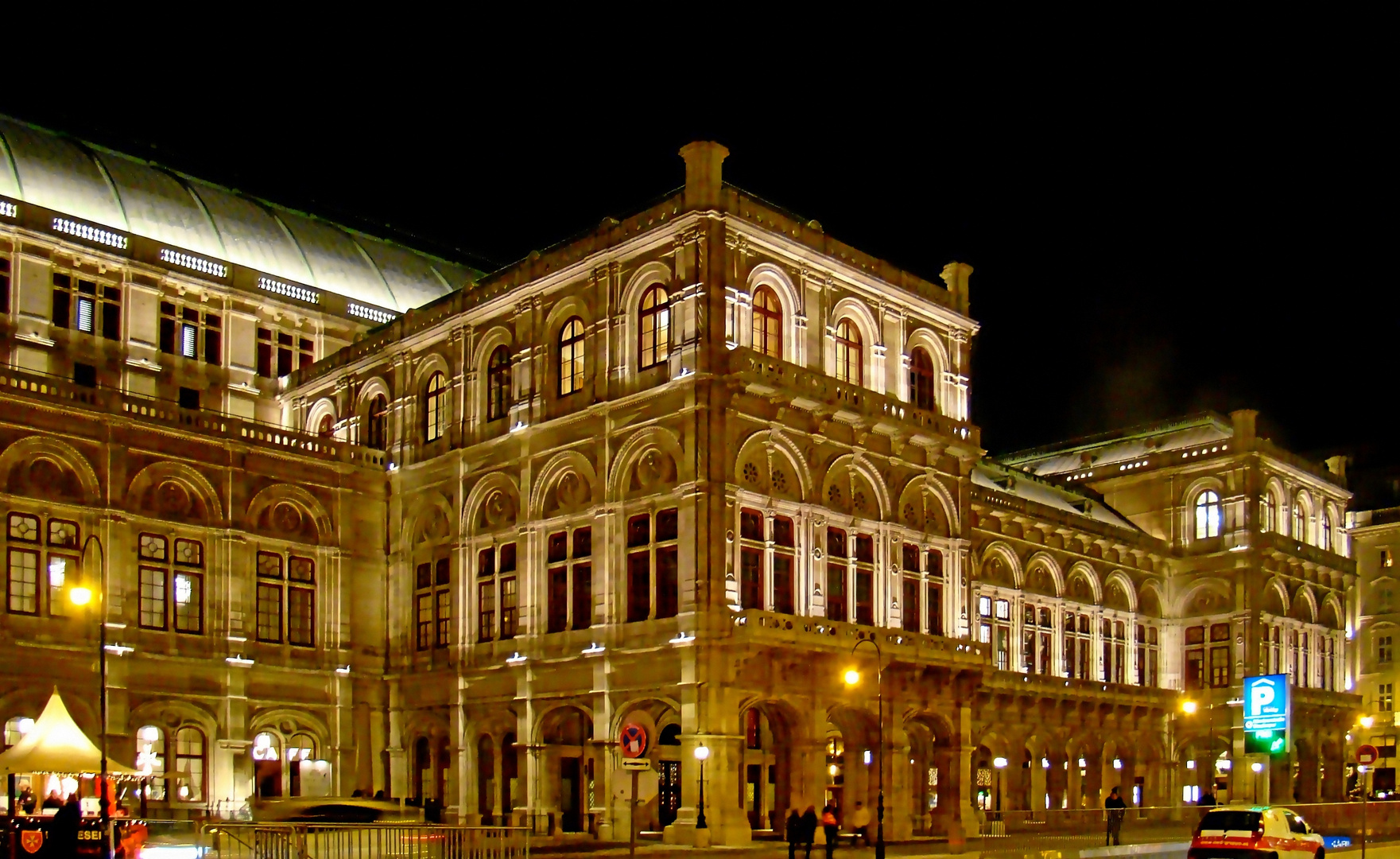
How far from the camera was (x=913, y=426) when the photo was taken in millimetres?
51500

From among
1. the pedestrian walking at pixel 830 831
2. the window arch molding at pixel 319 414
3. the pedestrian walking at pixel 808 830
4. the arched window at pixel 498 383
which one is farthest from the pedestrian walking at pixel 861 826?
the window arch molding at pixel 319 414

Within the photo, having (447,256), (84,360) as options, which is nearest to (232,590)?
(84,360)

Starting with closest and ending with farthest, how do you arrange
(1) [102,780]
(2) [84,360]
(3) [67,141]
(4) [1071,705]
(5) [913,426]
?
(1) [102,780], (5) [913,426], (2) [84,360], (3) [67,141], (4) [1071,705]

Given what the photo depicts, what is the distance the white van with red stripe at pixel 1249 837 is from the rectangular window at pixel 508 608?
23665 mm

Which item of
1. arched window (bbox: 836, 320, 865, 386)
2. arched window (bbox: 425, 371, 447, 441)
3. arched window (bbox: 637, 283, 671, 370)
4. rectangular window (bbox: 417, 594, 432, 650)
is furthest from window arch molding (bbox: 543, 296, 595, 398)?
rectangular window (bbox: 417, 594, 432, 650)

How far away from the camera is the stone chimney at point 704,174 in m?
46.5

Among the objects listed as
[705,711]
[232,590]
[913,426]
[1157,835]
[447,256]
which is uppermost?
[447,256]

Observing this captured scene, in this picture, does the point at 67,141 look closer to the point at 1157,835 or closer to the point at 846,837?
the point at 846,837

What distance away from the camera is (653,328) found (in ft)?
159

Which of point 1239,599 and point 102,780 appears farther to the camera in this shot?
point 1239,599

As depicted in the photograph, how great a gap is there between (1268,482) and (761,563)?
1492 inches

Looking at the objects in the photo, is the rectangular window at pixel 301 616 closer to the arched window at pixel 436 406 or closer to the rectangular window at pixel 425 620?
the rectangular window at pixel 425 620

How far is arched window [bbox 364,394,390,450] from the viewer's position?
191 ft

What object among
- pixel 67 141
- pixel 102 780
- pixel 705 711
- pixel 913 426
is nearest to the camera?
pixel 102 780
